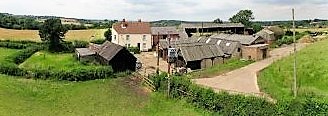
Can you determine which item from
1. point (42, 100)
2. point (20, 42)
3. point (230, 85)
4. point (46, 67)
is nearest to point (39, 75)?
point (46, 67)

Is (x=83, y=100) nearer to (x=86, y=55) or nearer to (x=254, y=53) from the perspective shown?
(x=86, y=55)

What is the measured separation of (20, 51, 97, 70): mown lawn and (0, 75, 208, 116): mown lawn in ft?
17.7

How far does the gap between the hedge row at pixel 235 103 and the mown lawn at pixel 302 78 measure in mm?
2420

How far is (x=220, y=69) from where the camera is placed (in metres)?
41.0

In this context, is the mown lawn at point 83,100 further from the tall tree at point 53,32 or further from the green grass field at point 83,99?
the tall tree at point 53,32

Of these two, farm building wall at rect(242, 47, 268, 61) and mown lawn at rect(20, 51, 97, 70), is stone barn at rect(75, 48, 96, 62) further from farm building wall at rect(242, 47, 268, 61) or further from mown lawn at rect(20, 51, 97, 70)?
farm building wall at rect(242, 47, 268, 61)

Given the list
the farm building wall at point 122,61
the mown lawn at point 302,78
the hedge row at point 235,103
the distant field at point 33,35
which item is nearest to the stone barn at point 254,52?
the mown lawn at point 302,78

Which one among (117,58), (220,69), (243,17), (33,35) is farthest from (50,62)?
(243,17)

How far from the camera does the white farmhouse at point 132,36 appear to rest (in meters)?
63.1

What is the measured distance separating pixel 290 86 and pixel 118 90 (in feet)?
41.4

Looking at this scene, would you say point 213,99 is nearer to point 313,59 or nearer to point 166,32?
point 313,59

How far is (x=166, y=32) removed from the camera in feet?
215

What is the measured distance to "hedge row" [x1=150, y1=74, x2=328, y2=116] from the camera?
22.1 m

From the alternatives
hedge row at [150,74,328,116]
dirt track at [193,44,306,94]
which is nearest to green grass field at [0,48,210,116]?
hedge row at [150,74,328,116]
